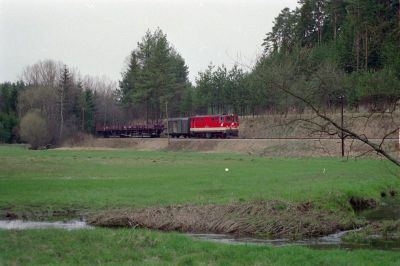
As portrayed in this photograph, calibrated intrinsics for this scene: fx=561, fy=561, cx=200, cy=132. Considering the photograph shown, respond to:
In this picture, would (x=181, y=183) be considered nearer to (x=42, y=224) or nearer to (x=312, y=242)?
(x=42, y=224)

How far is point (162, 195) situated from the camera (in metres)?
27.4

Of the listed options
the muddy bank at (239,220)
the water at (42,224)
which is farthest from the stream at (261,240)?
the muddy bank at (239,220)

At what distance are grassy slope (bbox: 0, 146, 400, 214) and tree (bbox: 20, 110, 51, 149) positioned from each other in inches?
1863

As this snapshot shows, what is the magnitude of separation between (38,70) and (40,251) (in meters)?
125

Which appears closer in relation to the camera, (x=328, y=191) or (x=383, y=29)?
(x=383, y=29)

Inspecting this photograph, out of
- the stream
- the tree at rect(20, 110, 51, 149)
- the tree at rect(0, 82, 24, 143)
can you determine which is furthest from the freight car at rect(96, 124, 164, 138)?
the stream

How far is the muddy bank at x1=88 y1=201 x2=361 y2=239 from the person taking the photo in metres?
20.0

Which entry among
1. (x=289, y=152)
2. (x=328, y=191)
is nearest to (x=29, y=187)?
(x=328, y=191)

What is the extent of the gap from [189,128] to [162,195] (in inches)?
2174

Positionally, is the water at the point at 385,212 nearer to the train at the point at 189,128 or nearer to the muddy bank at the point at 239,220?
the muddy bank at the point at 239,220

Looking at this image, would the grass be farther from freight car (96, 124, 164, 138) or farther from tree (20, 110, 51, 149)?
tree (20, 110, 51, 149)

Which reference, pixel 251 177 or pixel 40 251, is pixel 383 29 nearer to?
pixel 40 251

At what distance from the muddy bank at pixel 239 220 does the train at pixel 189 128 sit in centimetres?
5292

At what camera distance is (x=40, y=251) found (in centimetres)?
1440
